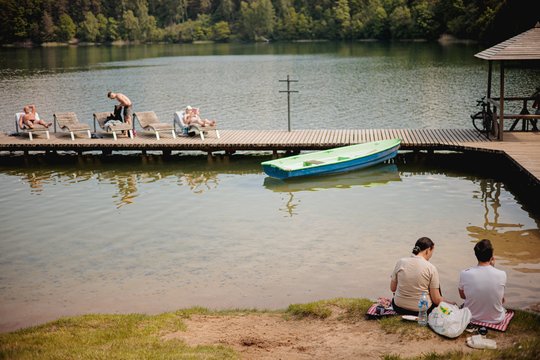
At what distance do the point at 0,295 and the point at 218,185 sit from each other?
31.8 feet

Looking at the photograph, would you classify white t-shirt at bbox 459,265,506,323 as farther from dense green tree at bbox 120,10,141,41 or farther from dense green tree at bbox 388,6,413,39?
dense green tree at bbox 120,10,141,41

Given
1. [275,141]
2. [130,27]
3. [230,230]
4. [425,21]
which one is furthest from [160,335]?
[130,27]

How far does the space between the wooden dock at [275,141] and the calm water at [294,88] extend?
763 cm

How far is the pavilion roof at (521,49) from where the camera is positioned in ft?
73.0

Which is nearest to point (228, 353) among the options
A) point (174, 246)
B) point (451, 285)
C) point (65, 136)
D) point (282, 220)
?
point (451, 285)

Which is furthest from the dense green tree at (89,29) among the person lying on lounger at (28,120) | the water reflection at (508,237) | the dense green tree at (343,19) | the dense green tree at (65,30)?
the water reflection at (508,237)

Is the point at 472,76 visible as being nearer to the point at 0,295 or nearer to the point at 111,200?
the point at 111,200

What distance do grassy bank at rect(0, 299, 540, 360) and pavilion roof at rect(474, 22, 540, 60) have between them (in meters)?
14.1

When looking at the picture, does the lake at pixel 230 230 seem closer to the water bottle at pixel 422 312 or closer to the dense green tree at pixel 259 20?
the water bottle at pixel 422 312

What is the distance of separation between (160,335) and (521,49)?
17224 mm

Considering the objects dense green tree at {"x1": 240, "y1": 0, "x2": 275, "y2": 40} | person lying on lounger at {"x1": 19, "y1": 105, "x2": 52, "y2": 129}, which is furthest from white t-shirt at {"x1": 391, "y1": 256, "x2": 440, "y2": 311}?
dense green tree at {"x1": 240, "y1": 0, "x2": 275, "y2": 40}

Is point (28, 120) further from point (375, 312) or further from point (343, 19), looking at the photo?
point (343, 19)

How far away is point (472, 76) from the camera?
174ft

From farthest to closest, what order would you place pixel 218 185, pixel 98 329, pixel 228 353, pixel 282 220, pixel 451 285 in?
pixel 218 185
pixel 282 220
pixel 451 285
pixel 98 329
pixel 228 353
